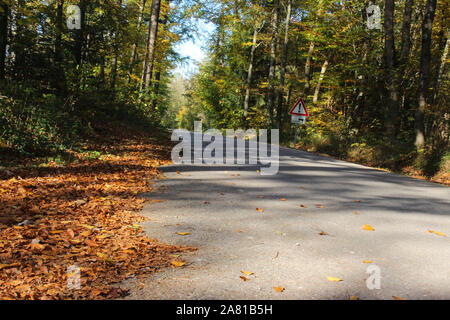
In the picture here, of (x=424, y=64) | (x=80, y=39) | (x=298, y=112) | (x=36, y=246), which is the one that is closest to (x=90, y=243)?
(x=36, y=246)

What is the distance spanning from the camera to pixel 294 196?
591cm

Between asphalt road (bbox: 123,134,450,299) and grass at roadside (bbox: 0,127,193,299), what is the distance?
25 centimetres

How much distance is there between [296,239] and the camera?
368cm

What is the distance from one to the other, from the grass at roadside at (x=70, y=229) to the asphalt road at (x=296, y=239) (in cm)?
25

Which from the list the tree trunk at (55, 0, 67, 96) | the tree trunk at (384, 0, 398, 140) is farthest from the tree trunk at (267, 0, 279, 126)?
the tree trunk at (55, 0, 67, 96)

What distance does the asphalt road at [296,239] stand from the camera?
257 centimetres

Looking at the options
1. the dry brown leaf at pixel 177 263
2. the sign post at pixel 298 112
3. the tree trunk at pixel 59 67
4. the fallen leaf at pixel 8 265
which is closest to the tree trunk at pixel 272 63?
the sign post at pixel 298 112

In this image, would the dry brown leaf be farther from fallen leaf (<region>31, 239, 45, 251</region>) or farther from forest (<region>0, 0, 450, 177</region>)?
forest (<region>0, 0, 450, 177</region>)

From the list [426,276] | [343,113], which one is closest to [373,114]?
[343,113]

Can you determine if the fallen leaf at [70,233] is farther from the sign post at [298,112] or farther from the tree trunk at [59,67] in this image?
the sign post at [298,112]

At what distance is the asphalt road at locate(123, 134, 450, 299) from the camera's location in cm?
257

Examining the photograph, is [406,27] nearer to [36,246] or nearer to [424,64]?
[424,64]
